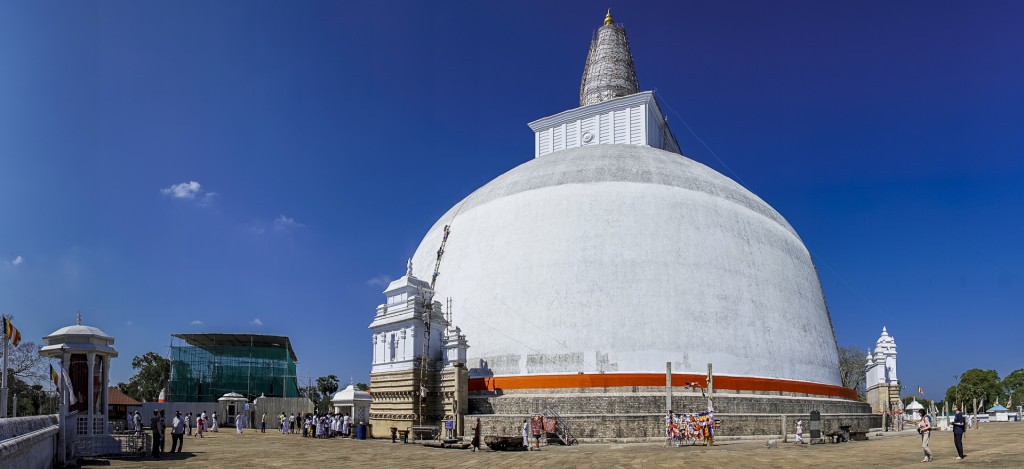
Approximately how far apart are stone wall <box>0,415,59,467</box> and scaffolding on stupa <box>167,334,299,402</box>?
3895 centimetres

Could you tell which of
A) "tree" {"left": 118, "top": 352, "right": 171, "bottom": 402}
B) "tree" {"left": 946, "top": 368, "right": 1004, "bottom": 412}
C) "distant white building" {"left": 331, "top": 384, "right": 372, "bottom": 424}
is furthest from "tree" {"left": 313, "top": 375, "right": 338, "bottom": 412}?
"tree" {"left": 946, "top": 368, "right": 1004, "bottom": 412}

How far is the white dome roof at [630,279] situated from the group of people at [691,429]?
9.77 feet

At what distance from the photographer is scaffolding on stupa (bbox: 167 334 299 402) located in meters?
52.0

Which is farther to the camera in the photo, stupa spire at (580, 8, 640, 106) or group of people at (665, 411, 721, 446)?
stupa spire at (580, 8, 640, 106)

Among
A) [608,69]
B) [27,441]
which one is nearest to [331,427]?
[27,441]

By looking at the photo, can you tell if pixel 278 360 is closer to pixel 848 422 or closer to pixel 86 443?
pixel 86 443

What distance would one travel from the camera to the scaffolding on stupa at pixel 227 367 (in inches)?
2048

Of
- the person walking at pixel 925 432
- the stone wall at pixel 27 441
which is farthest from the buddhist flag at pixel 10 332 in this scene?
the person walking at pixel 925 432

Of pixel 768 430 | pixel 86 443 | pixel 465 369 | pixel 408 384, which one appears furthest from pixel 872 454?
pixel 86 443

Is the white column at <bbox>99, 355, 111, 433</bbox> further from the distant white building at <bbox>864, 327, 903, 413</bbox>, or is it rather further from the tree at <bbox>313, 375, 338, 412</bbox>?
the tree at <bbox>313, 375, 338, 412</bbox>

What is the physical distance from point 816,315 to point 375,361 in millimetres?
19313

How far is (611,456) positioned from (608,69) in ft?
94.0

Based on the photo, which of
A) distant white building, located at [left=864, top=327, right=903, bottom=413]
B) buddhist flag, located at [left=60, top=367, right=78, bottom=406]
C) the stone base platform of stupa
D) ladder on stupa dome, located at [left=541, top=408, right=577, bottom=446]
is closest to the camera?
buddhist flag, located at [left=60, top=367, right=78, bottom=406]

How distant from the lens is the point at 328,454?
20.2 metres
